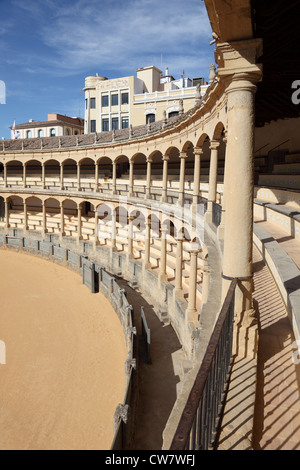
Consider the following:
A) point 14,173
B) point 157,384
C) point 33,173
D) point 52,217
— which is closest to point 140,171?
point 52,217

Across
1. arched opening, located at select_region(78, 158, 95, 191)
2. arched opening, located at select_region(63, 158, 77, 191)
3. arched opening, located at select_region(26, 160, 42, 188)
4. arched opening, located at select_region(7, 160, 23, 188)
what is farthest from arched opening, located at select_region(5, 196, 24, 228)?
arched opening, located at select_region(78, 158, 95, 191)

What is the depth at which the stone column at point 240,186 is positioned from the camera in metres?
4.34

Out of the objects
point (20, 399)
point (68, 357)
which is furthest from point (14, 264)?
point (20, 399)

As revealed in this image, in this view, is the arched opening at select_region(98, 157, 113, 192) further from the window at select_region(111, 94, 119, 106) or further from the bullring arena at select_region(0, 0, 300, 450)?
the window at select_region(111, 94, 119, 106)

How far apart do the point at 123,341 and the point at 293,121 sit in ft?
45.0

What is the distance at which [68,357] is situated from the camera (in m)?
13.2

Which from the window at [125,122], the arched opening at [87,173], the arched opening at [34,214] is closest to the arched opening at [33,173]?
the arched opening at [34,214]

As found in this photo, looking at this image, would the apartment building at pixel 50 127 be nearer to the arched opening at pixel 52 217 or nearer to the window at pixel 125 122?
the window at pixel 125 122

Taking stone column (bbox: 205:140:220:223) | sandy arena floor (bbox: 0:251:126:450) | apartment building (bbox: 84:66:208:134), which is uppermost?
apartment building (bbox: 84:66:208:134)

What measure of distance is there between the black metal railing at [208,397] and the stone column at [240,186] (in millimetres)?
447

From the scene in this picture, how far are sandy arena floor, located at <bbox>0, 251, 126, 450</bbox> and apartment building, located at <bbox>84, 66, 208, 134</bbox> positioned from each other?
70.2 feet

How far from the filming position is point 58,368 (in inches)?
491

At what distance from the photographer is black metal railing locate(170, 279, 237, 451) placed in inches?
84.3
